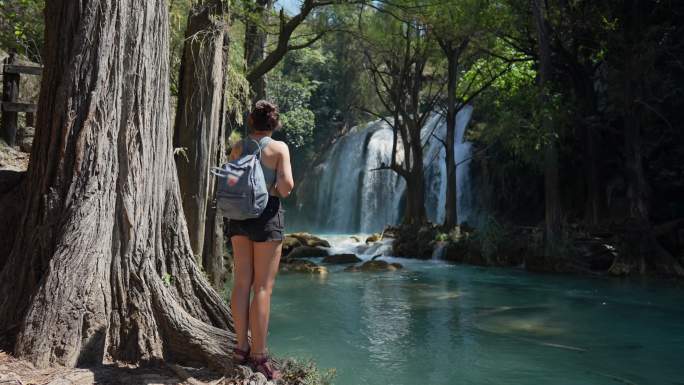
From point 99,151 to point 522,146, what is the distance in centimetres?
1363

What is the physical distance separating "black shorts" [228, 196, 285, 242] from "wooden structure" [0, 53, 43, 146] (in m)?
8.72

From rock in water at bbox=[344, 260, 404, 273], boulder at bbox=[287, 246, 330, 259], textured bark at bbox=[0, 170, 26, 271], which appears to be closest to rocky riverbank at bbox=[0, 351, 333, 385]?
textured bark at bbox=[0, 170, 26, 271]

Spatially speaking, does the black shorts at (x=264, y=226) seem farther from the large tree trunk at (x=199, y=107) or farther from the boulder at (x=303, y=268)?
the boulder at (x=303, y=268)

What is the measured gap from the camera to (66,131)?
13.4ft

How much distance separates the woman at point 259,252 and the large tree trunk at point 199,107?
3.41 m

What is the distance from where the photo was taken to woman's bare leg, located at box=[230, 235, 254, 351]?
396 cm

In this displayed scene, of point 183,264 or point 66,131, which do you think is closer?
point 66,131

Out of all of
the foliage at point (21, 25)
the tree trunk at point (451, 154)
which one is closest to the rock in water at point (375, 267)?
the tree trunk at point (451, 154)

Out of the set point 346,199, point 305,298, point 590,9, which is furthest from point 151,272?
point 346,199

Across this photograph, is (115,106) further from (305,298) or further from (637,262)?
(637,262)

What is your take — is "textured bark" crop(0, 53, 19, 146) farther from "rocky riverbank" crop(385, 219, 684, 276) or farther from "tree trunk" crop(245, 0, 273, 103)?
"rocky riverbank" crop(385, 219, 684, 276)

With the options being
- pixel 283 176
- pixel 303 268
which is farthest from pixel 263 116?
pixel 303 268

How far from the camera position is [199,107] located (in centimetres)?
732

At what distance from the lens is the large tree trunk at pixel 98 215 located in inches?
154
